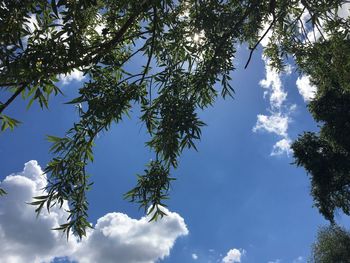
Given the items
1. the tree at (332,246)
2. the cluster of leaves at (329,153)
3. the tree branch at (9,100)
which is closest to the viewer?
the tree branch at (9,100)

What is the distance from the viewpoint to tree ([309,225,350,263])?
40569 mm

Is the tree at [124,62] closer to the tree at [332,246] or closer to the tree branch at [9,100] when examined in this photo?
the tree branch at [9,100]

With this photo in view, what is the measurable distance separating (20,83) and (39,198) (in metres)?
2.03

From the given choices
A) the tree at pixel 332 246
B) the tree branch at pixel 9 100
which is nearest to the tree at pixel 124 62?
the tree branch at pixel 9 100

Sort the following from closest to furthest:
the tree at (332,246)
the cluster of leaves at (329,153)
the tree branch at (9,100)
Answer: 1. the tree branch at (9,100)
2. the cluster of leaves at (329,153)
3. the tree at (332,246)

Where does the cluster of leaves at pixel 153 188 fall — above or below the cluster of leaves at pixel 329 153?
below

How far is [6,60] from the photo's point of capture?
5.66 metres

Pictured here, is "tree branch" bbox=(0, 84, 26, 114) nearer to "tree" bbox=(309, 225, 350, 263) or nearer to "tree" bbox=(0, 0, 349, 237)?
"tree" bbox=(0, 0, 349, 237)

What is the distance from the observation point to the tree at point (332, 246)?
40.6 meters

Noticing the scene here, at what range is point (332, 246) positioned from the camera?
41750 millimetres

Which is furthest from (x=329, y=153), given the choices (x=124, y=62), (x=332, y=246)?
(x=124, y=62)

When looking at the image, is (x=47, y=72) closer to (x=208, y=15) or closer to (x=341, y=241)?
(x=208, y=15)

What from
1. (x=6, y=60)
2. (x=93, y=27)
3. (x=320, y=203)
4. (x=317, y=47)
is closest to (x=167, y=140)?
(x=6, y=60)

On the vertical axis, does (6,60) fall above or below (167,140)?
above
